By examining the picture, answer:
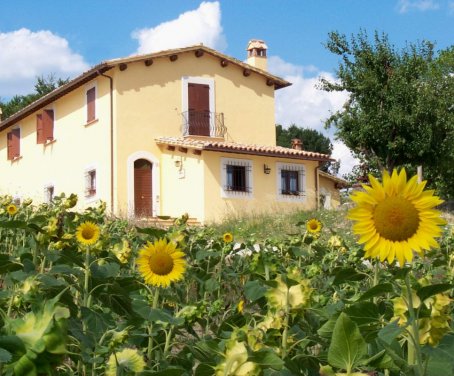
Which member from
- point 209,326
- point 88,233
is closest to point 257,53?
point 88,233

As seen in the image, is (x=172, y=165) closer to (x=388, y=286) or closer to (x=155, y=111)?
(x=155, y=111)

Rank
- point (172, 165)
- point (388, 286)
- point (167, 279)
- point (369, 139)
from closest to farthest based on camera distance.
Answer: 1. point (388, 286)
2. point (167, 279)
3. point (172, 165)
4. point (369, 139)

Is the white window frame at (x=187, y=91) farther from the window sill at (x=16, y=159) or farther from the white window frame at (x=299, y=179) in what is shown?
the window sill at (x=16, y=159)

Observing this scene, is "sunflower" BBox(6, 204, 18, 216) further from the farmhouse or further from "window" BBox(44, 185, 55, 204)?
"window" BBox(44, 185, 55, 204)

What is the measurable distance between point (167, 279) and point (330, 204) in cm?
2430

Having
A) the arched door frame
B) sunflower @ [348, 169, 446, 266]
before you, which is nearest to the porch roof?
the arched door frame

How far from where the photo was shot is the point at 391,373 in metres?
1.65

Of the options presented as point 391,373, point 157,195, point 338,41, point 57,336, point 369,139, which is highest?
point 338,41

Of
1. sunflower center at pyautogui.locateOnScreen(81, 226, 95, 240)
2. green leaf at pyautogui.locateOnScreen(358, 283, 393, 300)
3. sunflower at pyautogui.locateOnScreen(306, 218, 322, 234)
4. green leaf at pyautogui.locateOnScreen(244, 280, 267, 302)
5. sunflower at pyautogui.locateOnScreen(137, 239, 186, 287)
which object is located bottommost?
green leaf at pyautogui.locateOnScreen(244, 280, 267, 302)

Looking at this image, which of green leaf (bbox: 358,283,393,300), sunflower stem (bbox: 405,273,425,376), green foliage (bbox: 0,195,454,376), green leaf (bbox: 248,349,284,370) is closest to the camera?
green foliage (bbox: 0,195,454,376)

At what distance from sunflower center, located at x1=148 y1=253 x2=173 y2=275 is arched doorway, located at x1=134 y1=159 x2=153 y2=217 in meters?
19.0

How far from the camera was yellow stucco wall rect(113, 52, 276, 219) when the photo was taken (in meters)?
21.3

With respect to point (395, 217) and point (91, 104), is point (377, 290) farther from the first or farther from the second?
point (91, 104)

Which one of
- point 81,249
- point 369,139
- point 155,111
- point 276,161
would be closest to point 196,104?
point 155,111
